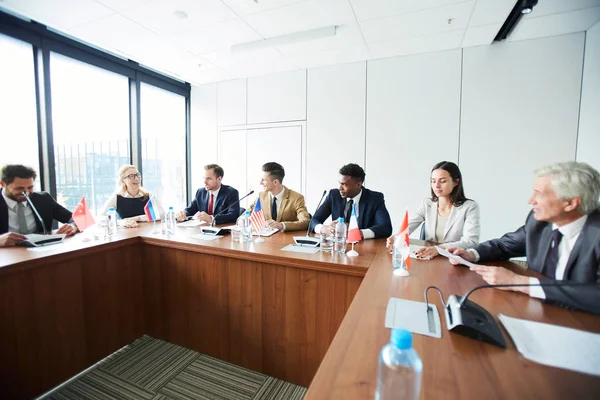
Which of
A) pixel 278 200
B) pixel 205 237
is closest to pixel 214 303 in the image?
pixel 205 237

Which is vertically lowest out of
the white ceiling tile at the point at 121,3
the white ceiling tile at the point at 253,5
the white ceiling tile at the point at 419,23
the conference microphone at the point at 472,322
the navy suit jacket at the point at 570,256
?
the conference microphone at the point at 472,322

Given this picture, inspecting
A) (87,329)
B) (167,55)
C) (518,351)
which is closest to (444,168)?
(518,351)

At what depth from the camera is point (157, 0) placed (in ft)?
7.94

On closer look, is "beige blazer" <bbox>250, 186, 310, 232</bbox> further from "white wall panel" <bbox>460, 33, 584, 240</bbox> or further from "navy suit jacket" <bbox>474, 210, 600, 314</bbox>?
"white wall panel" <bbox>460, 33, 584, 240</bbox>

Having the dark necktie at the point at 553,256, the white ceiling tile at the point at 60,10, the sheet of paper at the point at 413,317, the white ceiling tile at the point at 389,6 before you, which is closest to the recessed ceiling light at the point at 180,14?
the white ceiling tile at the point at 60,10

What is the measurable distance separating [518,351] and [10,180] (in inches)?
118

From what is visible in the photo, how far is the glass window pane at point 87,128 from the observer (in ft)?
10.4

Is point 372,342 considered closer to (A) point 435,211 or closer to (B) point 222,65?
(A) point 435,211

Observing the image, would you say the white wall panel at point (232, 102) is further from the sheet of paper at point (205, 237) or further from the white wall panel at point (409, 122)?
the sheet of paper at point (205, 237)

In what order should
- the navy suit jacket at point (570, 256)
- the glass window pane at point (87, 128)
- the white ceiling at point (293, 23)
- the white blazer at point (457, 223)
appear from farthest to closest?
the glass window pane at point (87, 128), the white ceiling at point (293, 23), the white blazer at point (457, 223), the navy suit jacket at point (570, 256)

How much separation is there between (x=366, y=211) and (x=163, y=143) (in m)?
3.71

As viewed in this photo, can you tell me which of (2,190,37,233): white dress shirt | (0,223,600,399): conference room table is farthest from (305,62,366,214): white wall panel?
(2,190,37,233): white dress shirt

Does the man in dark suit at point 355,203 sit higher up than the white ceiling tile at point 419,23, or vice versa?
the white ceiling tile at point 419,23

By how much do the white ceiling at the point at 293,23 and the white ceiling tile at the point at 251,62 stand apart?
0.08ft
